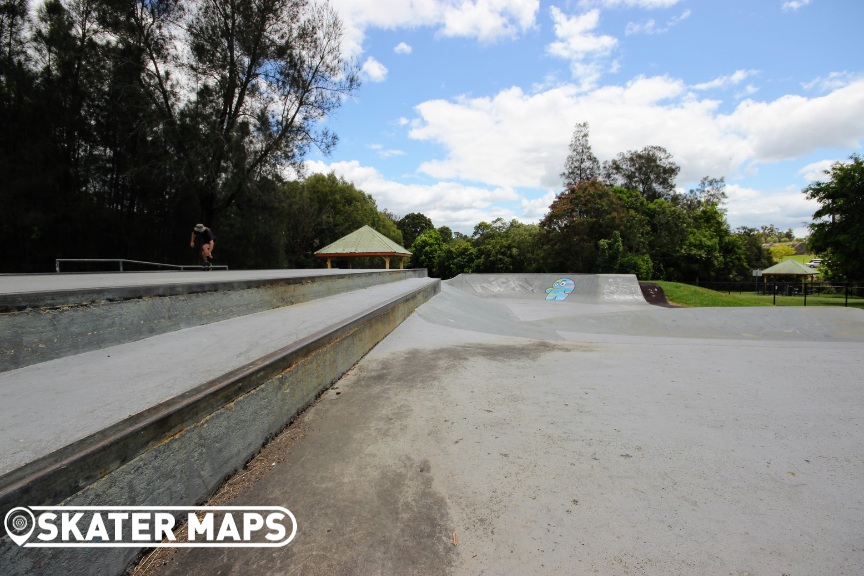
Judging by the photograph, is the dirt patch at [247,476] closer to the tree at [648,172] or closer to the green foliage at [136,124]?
the green foliage at [136,124]

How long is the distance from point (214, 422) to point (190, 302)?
1.63m

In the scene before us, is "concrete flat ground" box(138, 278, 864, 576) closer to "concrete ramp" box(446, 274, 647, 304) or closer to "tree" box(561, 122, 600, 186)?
"concrete ramp" box(446, 274, 647, 304)

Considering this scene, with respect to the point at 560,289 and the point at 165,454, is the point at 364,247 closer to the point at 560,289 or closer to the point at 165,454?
the point at 560,289

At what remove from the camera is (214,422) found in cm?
157

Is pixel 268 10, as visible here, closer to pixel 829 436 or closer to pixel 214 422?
pixel 214 422

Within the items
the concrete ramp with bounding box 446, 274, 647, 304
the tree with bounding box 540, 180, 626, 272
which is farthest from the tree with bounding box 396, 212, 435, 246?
the concrete ramp with bounding box 446, 274, 647, 304

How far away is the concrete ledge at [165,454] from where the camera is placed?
94cm

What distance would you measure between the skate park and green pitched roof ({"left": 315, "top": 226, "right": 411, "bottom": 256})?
18638mm

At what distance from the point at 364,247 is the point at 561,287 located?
11.2m

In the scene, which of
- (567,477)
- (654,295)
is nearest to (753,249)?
(654,295)

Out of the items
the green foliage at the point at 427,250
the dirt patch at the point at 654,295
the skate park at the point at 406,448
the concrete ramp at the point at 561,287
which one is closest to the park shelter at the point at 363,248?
the concrete ramp at the point at 561,287

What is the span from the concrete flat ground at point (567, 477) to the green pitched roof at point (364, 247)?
18703mm

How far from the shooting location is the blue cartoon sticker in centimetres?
1659

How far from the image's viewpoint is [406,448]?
2031 millimetres
